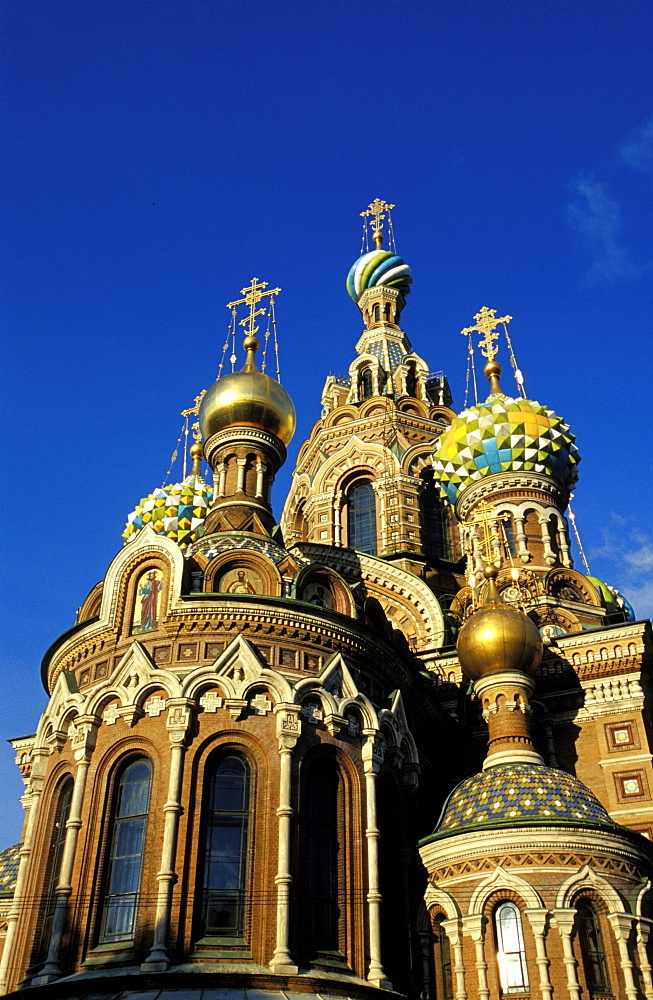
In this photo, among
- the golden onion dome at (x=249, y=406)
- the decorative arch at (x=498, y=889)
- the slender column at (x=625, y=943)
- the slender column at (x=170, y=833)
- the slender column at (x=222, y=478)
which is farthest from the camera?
the golden onion dome at (x=249, y=406)

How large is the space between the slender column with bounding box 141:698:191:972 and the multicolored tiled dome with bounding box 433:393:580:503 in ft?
34.4

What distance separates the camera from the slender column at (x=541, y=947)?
11.5 m

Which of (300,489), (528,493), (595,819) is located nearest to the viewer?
(595,819)

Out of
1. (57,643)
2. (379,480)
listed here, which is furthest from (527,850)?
(379,480)

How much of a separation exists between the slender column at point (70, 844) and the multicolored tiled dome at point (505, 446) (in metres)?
10.7

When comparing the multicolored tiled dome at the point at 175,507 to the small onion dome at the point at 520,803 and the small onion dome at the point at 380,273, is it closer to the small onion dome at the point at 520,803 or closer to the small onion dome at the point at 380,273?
the small onion dome at the point at 380,273

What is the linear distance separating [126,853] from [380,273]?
20142 millimetres

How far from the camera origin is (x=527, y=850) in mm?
12242

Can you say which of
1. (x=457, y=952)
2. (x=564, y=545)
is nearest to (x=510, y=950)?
(x=457, y=952)

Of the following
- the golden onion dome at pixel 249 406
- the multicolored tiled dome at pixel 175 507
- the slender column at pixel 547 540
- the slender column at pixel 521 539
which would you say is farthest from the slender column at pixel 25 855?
the multicolored tiled dome at pixel 175 507

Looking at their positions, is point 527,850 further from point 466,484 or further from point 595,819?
point 466,484

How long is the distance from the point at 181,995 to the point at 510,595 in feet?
32.6

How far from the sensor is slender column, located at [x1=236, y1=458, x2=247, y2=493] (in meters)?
16.9

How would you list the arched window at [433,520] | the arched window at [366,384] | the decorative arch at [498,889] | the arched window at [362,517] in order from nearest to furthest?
the decorative arch at [498,889] < the arched window at [433,520] < the arched window at [362,517] < the arched window at [366,384]
